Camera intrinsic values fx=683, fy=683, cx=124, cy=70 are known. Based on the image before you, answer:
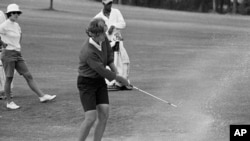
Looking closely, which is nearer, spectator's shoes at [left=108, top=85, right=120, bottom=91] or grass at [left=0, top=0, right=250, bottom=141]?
grass at [left=0, top=0, right=250, bottom=141]

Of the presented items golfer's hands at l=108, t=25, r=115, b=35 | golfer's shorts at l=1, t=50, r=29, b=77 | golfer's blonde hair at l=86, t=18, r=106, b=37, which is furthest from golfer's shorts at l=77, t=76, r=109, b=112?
golfer's hands at l=108, t=25, r=115, b=35

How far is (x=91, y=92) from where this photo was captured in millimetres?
8266

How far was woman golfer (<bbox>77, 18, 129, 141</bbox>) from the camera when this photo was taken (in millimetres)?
8117

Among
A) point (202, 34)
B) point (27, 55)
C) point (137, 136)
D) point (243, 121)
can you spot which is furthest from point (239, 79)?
point (202, 34)

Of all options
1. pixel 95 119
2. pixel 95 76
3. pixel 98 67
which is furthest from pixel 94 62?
pixel 95 119

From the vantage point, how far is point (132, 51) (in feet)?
81.4

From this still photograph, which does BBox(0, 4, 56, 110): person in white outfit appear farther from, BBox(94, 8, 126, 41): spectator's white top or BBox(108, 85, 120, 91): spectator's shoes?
BBox(108, 85, 120, 91): spectator's shoes

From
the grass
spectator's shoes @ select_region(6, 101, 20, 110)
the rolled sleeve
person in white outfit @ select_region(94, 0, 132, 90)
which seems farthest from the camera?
person in white outfit @ select_region(94, 0, 132, 90)

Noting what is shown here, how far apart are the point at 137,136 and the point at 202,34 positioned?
1063 inches

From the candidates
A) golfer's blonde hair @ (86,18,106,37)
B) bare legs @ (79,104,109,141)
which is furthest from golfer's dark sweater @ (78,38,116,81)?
bare legs @ (79,104,109,141)

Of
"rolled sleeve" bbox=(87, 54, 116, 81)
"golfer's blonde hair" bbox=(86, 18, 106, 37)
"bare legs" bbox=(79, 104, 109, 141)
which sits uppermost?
"golfer's blonde hair" bbox=(86, 18, 106, 37)

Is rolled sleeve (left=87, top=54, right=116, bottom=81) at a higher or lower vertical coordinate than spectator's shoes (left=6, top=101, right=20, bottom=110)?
higher

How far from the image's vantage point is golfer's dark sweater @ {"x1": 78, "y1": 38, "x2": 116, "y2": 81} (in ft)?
26.5

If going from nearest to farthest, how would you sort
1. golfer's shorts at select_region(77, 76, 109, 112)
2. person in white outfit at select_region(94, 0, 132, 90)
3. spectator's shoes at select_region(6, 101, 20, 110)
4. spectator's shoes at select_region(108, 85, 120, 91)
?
golfer's shorts at select_region(77, 76, 109, 112) → spectator's shoes at select_region(6, 101, 20, 110) → person in white outfit at select_region(94, 0, 132, 90) → spectator's shoes at select_region(108, 85, 120, 91)
